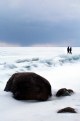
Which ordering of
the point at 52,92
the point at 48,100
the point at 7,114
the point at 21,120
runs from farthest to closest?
the point at 52,92, the point at 48,100, the point at 7,114, the point at 21,120

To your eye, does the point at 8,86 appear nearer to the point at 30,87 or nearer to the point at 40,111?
the point at 30,87

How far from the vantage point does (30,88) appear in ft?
21.4

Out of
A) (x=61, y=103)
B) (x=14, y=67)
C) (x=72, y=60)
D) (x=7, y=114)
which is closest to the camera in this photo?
(x=7, y=114)

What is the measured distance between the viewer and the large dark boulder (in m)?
6.43

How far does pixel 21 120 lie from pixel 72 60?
20777mm

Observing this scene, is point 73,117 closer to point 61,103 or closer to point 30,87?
point 61,103

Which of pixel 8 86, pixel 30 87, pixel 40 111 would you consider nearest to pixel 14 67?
pixel 8 86

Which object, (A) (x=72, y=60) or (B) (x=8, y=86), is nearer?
(B) (x=8, y=86)

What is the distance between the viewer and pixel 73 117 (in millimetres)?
4832

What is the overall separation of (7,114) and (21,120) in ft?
1.69

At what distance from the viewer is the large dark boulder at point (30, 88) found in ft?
21.1

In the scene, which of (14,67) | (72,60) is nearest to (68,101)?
(14,67)

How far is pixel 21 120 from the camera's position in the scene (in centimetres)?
482

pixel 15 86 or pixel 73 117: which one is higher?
pixel 15 86
